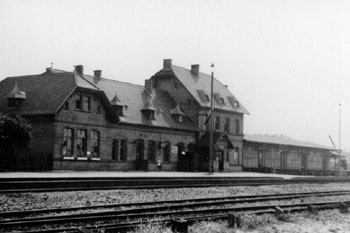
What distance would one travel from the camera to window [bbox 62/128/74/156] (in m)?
34.1

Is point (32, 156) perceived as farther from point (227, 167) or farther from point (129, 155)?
point (227, 167)

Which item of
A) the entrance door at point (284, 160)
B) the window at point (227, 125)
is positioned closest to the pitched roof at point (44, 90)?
the window at point (227, 125)

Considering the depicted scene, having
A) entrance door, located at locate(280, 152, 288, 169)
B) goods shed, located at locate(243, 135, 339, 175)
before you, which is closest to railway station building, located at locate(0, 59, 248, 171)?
goods shed, located at locate(243, 135, 339, 175)

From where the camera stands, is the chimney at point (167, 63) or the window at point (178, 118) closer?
the window at point (178, 118)

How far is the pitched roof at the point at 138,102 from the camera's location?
40.9 m

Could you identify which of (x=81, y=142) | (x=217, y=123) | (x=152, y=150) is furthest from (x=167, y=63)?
(x=81, y=142)

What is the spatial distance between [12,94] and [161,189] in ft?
59.2

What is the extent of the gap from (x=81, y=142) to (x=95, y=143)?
4.75ft

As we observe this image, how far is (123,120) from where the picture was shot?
39156 millimetres

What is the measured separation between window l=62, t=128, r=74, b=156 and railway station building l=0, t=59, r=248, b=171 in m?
0.07

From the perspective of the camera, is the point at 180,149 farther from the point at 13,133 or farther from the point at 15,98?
the point at 13,133

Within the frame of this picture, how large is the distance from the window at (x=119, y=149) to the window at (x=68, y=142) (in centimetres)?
463

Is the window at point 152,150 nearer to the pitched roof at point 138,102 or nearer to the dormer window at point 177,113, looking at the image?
the pitched roof at point 138,102

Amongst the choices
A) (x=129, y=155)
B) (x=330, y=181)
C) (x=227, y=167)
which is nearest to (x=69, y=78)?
(x=129, y=155)
